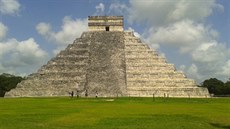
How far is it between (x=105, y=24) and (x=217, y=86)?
3609 cm

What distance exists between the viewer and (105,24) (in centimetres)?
5219


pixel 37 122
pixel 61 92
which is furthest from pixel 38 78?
pixel 37 122

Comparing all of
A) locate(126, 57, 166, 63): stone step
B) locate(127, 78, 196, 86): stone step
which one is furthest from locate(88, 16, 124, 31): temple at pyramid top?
locate(127, 78, 196, 86): stone step

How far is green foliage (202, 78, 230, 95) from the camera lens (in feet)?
243

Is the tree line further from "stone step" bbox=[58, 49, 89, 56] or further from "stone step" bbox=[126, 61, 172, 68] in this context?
"stone step" bbox=[126, 61, 172, 68]

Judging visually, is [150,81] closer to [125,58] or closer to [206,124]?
[125,58]

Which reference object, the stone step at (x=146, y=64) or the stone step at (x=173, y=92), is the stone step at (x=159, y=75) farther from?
the stone step at (x=173, y=92)

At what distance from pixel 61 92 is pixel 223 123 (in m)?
30.2

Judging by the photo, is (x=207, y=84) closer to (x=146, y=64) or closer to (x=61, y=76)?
(x=146, y=64)

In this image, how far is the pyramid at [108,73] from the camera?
43.4 metres

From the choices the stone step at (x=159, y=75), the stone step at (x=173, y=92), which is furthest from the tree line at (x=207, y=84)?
the stone step at (x=173, y=92)

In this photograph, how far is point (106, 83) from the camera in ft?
144

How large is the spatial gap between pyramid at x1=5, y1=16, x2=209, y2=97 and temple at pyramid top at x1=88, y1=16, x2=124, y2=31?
71cm

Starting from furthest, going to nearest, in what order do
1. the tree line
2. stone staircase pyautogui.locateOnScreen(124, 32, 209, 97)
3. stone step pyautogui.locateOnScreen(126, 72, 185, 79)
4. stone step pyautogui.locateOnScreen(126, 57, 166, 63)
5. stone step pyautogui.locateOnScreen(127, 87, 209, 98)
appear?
the tree line, stone step pyautogui.locateOnScreen(126, 57, 166, 63), stone step pyautogui.locateOnScreen(126, 72, 185, 79), stone staircase pyautogui.locateOnScreen(124, 32, 209, 97), stone step pyautogui.locateOnScreen(127, 87, 209, 98)
